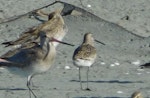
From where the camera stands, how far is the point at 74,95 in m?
14.8

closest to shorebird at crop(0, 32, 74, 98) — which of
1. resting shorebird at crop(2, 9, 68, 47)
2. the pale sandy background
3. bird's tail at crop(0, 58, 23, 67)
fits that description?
bird's tail at crop(0, 58, 23, 67)

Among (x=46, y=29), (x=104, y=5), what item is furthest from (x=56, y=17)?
(x=104, y=5)

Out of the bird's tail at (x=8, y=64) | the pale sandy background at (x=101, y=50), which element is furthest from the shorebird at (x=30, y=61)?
the pale sandy background at (x=101, y=50)

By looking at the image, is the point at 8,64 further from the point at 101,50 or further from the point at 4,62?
the point at 101,50

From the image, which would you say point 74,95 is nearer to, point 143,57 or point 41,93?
point 41,93

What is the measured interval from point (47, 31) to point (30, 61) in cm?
374

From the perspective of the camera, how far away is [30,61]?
592 inches

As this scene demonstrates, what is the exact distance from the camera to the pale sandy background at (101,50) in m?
15.4

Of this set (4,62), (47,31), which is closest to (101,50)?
(47,31)

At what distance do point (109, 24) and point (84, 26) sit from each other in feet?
2.02

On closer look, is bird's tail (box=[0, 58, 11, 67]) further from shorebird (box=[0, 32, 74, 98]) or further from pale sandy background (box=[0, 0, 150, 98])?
pale sandy background (box=[0, 0, 150, 98])

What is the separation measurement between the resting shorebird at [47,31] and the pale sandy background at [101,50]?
484mm

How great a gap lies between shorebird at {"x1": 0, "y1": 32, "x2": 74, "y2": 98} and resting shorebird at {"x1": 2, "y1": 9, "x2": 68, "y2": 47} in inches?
93.8

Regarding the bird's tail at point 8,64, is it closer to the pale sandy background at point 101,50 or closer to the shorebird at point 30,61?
the shorebird at point 30,61
